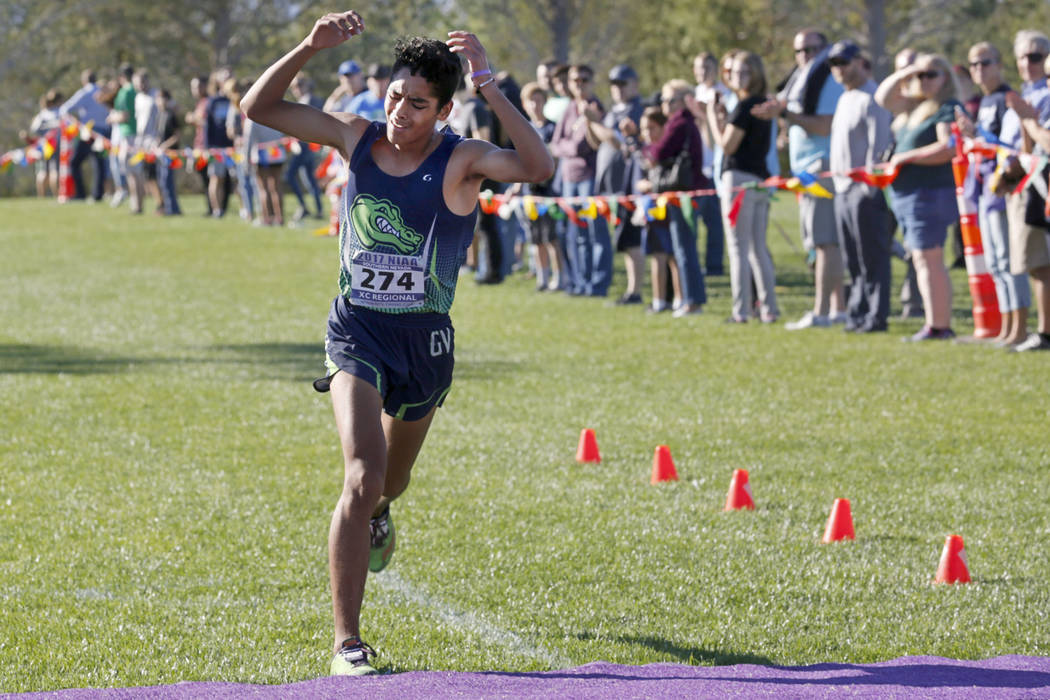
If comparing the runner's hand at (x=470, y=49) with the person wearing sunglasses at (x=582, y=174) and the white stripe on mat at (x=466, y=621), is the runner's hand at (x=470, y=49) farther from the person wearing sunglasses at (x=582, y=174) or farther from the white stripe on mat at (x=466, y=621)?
the person wearing sunglasses at (x=582, y=174)

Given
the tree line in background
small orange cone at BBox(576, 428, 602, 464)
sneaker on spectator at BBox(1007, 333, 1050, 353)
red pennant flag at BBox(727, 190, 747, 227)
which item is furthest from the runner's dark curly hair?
the tree line in background

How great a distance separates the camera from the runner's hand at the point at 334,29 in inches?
201

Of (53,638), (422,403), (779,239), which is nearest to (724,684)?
(422,403)

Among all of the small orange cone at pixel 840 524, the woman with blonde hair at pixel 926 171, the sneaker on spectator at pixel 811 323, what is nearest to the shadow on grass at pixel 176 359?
the sneaker on spectator at pixel 811 323

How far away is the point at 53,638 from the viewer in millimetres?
5262

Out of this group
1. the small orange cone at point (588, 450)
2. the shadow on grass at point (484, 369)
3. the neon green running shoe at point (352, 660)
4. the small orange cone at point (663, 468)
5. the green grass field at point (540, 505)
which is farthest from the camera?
the shadow on grass at point (484, 369)

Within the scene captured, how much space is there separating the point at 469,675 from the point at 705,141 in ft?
39.7

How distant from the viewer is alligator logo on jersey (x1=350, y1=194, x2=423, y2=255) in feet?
17.0

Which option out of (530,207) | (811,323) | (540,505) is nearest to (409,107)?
(540,505)

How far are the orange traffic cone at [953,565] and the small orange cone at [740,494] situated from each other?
4.33 ft

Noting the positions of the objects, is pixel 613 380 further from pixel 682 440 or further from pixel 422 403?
pixel 422 403

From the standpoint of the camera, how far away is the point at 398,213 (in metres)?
5.16

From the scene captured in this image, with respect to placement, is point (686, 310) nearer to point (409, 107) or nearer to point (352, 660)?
point (409, 107)

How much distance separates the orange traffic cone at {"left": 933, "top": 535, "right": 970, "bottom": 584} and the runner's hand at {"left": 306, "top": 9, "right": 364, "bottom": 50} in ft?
9.90
